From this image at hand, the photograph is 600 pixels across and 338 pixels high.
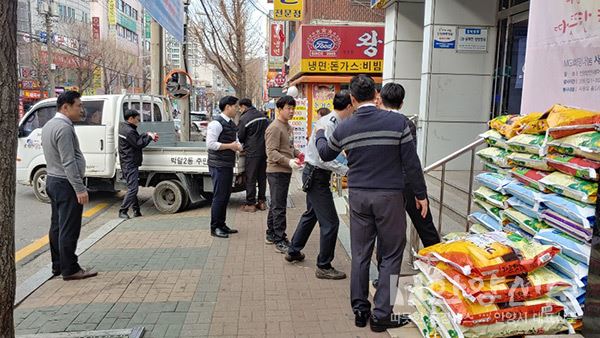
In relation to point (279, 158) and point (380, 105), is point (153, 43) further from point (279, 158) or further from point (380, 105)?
point (380, 105)

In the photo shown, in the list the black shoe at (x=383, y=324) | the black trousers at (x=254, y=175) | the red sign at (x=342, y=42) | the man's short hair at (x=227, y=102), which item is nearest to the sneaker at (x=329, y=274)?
the black shoe at (x=383, y=324)

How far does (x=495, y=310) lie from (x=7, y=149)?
293cm

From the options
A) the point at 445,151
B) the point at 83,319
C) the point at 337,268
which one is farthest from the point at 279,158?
the point at 445,151

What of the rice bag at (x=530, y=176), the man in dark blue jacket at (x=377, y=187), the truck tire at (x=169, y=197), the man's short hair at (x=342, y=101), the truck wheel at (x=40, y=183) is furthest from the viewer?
the truck wheel at (x=40, y=183)

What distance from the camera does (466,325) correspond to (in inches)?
111

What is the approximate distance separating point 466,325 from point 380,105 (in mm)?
2184

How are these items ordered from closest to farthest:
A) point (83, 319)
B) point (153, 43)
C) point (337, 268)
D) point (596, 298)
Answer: point (596, 298)
point (83, 319)
point (337, 268)
point (153, 43)

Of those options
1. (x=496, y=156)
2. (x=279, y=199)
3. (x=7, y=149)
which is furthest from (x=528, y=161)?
(x=7, y=149)

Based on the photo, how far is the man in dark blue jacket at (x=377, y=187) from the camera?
11.3 feet

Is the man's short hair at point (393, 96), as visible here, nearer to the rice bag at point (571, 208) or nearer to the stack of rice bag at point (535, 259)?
the stack of rice bag at point (535, 259)

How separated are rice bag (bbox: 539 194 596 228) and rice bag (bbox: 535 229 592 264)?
135 mm

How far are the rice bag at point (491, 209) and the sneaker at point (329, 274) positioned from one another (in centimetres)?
152

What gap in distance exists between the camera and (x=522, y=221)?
11.1 ft

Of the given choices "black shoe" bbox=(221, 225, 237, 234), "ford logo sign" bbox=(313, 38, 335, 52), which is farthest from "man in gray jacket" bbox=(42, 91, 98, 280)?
"ford logo sign" bbox=(313, 38, 335, 52)
